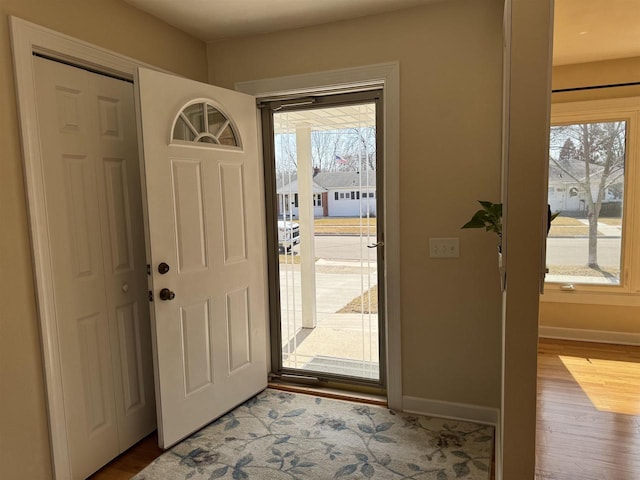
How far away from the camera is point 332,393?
3.04 meters

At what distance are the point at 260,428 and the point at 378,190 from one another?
1.62 metres

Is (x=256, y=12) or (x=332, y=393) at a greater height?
(x=256, y=12)

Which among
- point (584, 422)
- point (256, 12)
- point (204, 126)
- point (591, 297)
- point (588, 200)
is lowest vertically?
point (584, 422)

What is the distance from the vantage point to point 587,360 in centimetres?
362

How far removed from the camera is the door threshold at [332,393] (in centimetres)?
292

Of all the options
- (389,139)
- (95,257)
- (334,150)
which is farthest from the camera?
(334,150)

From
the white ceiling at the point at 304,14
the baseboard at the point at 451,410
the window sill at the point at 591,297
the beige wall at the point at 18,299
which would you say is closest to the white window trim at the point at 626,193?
the window sill at the point at 591,297

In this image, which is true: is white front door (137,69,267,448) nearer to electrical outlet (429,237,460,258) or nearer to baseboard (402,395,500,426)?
baseboard (402,395,500,426)

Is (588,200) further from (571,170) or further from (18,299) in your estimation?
(18,299)

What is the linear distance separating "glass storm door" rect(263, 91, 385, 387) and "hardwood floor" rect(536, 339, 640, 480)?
3.50ft

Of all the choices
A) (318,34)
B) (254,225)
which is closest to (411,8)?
(318,34)

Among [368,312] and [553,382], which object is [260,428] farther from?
[553,382]

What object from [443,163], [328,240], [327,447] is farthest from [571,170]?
[327,447]

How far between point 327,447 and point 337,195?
158 centimetres
